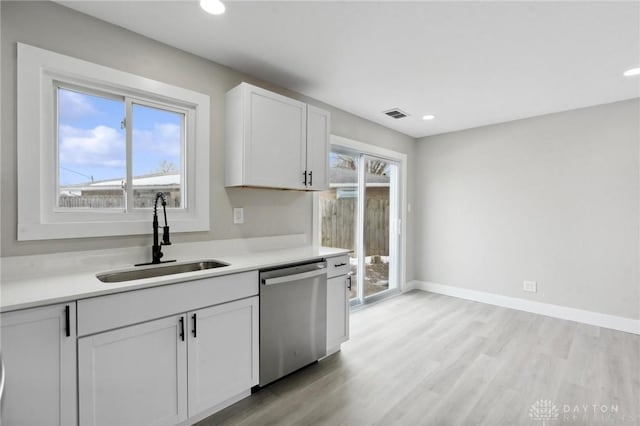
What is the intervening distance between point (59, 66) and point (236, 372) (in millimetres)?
2106

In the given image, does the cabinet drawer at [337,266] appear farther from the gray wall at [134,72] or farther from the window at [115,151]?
the window at [115,151]

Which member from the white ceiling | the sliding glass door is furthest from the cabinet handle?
the sliding glass door

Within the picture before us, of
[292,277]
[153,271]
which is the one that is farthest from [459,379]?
[153,271]

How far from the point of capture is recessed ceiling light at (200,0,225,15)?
1796mm

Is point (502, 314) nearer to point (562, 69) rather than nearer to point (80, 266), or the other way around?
point (562, 69)

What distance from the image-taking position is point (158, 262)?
2.07m

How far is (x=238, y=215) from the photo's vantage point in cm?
265

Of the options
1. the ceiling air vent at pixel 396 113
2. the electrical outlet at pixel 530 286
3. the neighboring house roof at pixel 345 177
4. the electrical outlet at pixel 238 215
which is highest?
the ceiling air vent at pixel 396 113

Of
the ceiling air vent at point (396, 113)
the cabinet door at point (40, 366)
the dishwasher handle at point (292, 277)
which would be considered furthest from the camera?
the ceiling air vent at point (396, 113)

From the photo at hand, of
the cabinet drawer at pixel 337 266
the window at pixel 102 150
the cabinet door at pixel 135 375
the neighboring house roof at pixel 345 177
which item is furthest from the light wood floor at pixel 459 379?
the neighboring house roof at pixel 345 177

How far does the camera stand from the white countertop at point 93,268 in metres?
1.40

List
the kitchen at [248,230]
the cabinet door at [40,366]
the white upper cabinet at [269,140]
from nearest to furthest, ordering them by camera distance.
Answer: the cabinet door at [40,366], the kitchen at [248,230], the white upper cabinet at [269,140]

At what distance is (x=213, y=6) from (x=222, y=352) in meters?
2.07

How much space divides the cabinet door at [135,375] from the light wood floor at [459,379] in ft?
1.14
